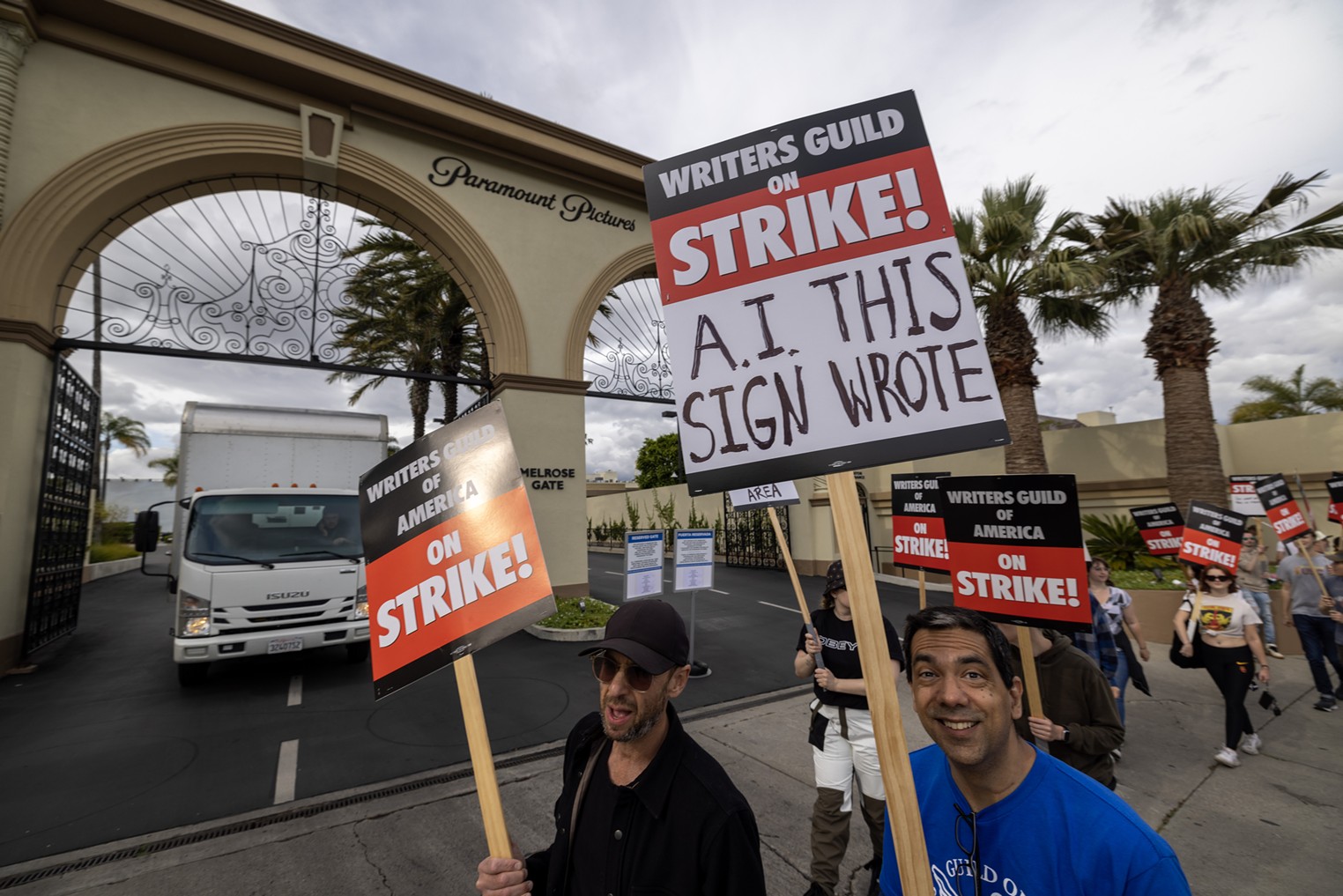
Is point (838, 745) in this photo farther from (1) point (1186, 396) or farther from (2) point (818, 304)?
(1) point (1186, 396)

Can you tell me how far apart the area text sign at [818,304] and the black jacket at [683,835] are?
86cm

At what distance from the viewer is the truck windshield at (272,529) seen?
6859mm

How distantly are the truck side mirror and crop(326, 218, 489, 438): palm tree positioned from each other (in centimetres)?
817

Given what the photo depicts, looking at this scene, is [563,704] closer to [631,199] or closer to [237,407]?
[237,407]

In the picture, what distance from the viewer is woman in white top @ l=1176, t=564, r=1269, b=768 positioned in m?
4.90

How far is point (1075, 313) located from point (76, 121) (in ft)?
64.7

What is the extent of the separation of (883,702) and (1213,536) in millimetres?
7670

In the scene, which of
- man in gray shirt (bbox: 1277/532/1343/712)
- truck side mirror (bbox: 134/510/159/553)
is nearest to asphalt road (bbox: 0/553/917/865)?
truck side mirror (bbox: 134/510/159/553)

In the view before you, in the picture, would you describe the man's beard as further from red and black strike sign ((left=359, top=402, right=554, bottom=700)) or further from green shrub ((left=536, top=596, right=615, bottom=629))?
green shrub ((left=536, top=596, right=615, bottom=629))

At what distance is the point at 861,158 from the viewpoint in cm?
206

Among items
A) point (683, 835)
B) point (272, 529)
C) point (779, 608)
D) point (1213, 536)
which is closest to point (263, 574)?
point (272, 529)

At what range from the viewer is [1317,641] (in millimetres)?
6773

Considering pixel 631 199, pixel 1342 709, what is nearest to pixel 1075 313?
pixel 1342 709

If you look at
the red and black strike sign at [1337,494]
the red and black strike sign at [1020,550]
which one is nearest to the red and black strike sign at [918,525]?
the red and black strike sign at [1020,550]
